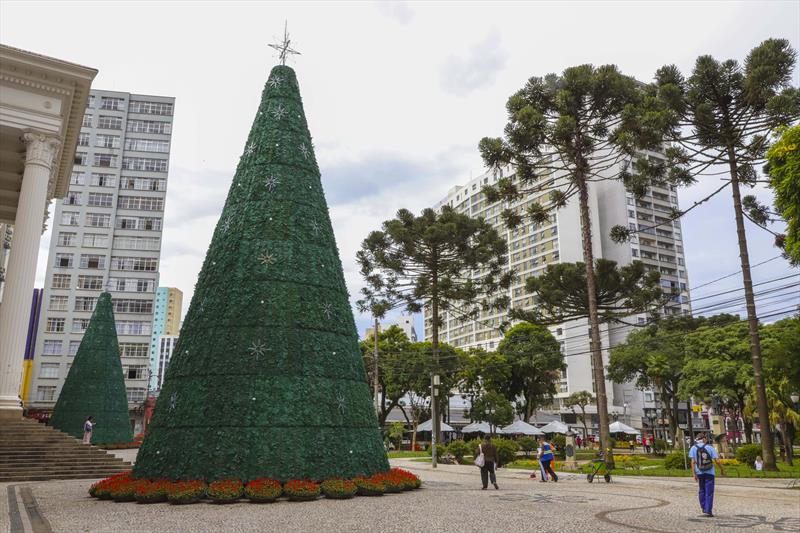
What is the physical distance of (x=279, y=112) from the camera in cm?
1497

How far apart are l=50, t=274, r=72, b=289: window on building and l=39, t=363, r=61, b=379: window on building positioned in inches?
357

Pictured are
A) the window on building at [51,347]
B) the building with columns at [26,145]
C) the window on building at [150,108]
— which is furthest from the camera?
the window on building at [150,108]

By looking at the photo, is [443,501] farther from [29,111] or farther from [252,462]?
[29,111]

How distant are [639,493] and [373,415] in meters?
8.12

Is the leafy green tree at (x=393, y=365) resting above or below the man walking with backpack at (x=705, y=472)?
above

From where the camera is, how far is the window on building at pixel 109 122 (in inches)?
2717

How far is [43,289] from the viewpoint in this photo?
62.5 meters

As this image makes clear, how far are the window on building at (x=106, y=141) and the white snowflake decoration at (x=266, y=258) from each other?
215 ft

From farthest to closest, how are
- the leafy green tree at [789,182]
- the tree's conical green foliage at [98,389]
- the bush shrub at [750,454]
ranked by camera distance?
the tree's conical green foliage at [98,389]
the bush shrub at [750,454]
the leafy green tree at [789,182]

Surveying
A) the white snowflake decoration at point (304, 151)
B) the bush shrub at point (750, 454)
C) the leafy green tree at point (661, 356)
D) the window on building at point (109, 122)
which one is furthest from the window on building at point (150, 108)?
the bush shrub at point (750, 454)

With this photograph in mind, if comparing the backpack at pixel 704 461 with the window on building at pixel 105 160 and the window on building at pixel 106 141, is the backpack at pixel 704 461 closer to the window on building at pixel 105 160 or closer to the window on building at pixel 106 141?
the window on building at pixel 105 160

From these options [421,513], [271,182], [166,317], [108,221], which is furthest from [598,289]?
[166,317]

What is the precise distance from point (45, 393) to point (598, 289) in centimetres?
5884

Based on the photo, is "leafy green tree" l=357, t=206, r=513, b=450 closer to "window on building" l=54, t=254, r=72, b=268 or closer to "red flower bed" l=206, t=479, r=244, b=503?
"red flower bed" l=206, t=479, r=244, b=503
